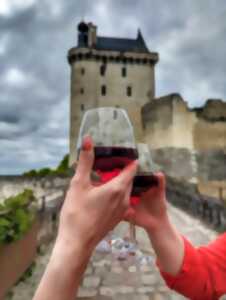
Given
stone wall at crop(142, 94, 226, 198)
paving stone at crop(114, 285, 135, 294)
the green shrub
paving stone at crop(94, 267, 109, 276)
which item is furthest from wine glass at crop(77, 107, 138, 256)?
stone wall at crop(142, 94, 226, 198)

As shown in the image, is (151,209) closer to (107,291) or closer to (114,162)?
(114,162)

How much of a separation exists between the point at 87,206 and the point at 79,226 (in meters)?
0.04

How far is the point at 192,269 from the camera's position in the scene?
4.11 feet

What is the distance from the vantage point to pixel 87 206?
31.1 inches

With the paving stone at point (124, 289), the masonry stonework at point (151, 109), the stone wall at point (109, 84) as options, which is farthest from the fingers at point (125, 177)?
the stone wall at point (109, 84)

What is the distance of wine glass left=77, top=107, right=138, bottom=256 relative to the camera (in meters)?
0.89

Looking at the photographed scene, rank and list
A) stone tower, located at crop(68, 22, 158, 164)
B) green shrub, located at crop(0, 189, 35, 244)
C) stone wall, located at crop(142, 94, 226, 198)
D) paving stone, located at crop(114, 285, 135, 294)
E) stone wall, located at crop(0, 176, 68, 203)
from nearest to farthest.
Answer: green shrub, located at crop(0, 189, 35, 244), paving stone, located at crop(114, 285, 135, 294), stone wall, located at crop(0, 176, 68, 203), stone wall, located at crop(142, 94, 226, 198), stone tower, located at crop(68, 22, 158, 164)

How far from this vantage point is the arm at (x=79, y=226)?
0.77 meters

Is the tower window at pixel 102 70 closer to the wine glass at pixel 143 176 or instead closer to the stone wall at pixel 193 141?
the stone wall at pixel 193 141

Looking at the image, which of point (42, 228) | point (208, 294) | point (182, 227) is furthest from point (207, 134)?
point (208, 294)

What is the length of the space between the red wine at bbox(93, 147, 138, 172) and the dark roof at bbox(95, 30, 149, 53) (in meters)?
30.7

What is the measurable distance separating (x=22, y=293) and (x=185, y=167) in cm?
1879

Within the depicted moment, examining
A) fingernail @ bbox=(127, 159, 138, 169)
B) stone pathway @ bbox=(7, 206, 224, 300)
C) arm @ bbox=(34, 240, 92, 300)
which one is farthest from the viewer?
stone pathway @ bbox=(7, 206, 224, 300)

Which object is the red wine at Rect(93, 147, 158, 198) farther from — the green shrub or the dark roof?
the dark roof
